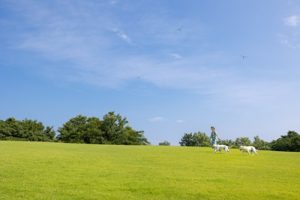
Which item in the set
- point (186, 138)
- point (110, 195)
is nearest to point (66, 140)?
point (186, 138)

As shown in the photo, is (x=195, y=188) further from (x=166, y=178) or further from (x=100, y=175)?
(x=100, y=175)

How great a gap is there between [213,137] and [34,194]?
81.1 feet

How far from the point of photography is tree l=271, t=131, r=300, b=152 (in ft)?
261

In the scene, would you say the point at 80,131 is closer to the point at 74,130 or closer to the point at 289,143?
the point at 74,130

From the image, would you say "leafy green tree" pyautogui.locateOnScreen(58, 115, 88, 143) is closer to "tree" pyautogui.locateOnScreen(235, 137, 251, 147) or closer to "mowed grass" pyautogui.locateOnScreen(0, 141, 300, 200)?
"tree" pyautogui.locateOnScreen(235, 137, 251, 147)

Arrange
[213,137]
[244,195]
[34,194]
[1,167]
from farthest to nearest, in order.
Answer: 1. [213,137]
2. [1,167]
3. [244,195]
4. [34,194]

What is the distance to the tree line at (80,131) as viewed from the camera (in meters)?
92.6

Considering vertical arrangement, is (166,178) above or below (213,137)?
below

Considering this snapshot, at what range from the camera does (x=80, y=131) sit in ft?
315

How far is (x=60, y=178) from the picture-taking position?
52.6 ft

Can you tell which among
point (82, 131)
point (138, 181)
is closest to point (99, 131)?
point (82, 131)

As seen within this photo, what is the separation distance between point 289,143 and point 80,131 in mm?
48275

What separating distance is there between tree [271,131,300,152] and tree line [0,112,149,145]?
1431 inches

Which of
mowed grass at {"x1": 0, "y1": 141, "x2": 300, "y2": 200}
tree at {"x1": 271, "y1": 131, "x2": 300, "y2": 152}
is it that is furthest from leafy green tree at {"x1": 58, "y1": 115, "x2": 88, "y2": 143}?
mowed grass at {"x1": 0, "y1": 141, "x2": 300, "y2": 200}
